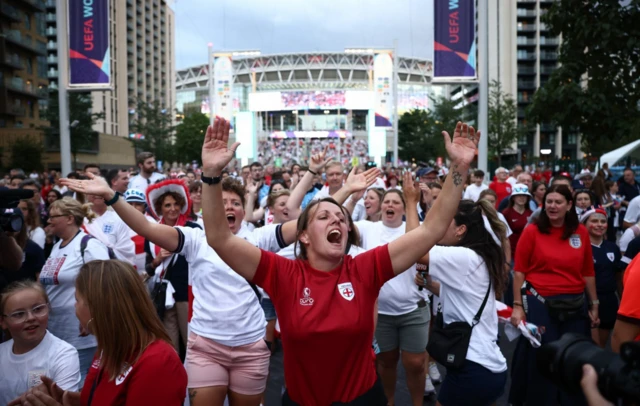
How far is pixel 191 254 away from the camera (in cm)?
391

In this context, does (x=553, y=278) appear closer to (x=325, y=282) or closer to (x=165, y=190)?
(x=325, y=282)

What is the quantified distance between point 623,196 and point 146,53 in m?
97.4

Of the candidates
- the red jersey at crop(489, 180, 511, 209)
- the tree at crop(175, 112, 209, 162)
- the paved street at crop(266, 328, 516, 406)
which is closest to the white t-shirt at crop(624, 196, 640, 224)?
the paved street at crop(266, 328, 516, 406)

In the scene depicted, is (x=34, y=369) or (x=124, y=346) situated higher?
(x=124, y=346)

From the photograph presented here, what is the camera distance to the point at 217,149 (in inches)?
109

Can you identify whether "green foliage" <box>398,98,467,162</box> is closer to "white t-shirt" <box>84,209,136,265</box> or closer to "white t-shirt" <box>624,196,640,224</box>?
"white t-shirt" <box>624,196,640,224</box>

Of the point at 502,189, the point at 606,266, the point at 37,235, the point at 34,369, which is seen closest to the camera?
the point at 34,369

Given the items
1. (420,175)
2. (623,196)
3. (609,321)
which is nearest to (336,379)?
(609,321)

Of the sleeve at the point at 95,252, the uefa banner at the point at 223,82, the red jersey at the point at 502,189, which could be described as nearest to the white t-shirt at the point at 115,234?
the sleeve at the point at 95,252

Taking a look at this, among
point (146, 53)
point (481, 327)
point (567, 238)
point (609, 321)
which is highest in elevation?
point (146, 53)

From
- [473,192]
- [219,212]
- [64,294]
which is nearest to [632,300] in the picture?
[219,212]

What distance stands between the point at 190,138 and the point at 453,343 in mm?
52886

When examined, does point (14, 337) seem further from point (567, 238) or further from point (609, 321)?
point (609, 321)

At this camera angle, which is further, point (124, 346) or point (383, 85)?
point (383, 85)
